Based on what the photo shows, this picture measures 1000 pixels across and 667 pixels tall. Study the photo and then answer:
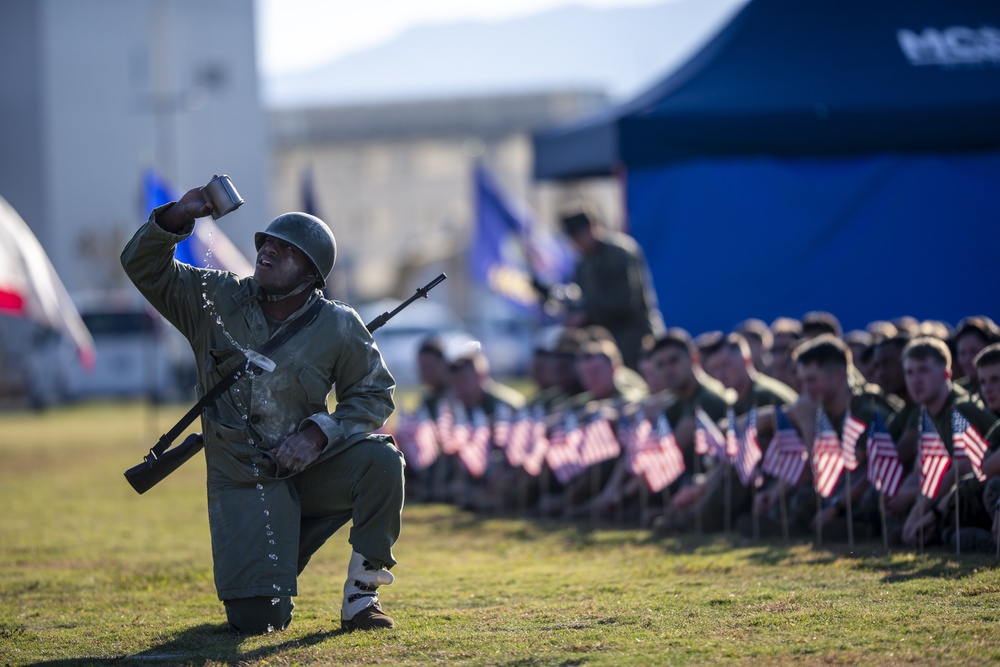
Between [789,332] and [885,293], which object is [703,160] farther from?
[789,332]

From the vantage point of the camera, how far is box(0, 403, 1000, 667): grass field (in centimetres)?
583

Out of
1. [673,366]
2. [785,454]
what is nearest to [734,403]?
[673,366]

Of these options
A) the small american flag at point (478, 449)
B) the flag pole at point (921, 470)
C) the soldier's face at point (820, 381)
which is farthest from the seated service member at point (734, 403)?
the small american flag at point (478, 449)

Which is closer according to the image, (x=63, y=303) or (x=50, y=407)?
(x=63, y=303)

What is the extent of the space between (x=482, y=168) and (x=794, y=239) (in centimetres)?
849

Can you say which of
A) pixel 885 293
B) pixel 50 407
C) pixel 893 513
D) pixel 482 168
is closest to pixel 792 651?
pixel 893 513

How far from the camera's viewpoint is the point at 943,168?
44.9 feet

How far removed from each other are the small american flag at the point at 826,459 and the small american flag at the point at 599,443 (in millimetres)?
2386

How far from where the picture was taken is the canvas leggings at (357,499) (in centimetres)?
650

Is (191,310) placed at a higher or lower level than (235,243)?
lower

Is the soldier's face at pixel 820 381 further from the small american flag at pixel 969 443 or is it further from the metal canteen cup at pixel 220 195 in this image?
the metal canteen cup at pixel 220 195

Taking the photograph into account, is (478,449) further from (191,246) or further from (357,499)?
(191,246)

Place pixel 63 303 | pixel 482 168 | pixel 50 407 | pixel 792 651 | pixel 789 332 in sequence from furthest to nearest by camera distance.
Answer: pixel 50 407, pixel 482 168, pixel 63 303, pixel 789 332, pixel 792 651

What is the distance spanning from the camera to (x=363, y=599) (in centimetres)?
654
